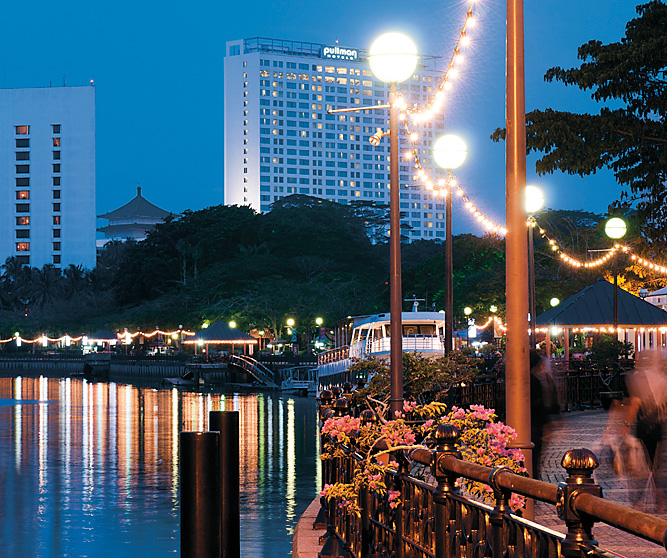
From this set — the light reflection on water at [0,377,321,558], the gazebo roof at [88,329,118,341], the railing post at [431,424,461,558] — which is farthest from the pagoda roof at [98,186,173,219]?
the railing post at [431,424,461,558]

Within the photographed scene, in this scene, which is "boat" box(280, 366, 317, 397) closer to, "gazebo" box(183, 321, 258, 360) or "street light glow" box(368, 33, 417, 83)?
"gazebo" box(183, 321, 258, 360)

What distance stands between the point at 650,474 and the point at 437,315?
2281 cm

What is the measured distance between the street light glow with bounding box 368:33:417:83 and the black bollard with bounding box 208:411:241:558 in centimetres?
947

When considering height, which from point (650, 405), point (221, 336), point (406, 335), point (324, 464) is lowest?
point (324, 464)

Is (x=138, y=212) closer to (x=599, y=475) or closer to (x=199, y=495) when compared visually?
(x=599, y=475)

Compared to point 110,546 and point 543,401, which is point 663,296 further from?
point 110,546

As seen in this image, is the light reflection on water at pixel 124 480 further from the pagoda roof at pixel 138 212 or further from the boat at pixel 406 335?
the pagoda roof at pixel 138 212

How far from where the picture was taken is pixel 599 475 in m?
13.8

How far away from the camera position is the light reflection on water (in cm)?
1430

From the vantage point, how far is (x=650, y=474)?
527 inches

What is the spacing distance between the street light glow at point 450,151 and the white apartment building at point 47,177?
136 metres

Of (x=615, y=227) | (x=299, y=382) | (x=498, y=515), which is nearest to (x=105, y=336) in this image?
(x=299, y=382)

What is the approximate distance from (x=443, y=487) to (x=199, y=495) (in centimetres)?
226

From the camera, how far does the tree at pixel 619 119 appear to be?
2348 cm
